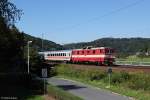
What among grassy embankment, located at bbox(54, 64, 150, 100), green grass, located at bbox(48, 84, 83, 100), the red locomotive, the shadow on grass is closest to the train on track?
the red locomotive

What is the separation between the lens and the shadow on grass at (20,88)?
39.8 m

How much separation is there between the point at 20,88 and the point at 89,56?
28.0 m

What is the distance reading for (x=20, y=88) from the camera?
47.0 metres

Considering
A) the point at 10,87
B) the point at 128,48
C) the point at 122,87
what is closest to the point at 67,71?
the point at 10,87

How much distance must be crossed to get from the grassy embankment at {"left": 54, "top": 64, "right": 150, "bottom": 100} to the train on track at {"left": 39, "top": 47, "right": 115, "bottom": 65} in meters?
6.56

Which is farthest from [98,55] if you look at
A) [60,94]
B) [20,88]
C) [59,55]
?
[60,94]

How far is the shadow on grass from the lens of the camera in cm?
3980

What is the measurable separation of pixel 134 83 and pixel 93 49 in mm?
30375

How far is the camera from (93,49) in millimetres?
71688

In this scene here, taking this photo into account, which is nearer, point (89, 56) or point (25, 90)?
point (25, 90)

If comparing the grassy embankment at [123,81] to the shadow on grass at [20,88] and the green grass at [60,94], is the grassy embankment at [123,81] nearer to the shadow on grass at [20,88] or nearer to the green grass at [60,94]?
the green grass at [60,94]

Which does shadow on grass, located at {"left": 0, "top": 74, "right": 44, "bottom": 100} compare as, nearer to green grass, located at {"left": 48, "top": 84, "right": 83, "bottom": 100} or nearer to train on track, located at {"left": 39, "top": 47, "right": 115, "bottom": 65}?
green grass, located at {"left": 48, "top": 84, "right": 83, "bottom": 100}

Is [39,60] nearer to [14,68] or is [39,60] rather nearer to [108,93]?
[14,68]

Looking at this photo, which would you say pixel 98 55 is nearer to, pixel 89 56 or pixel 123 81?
pixel 89 56
